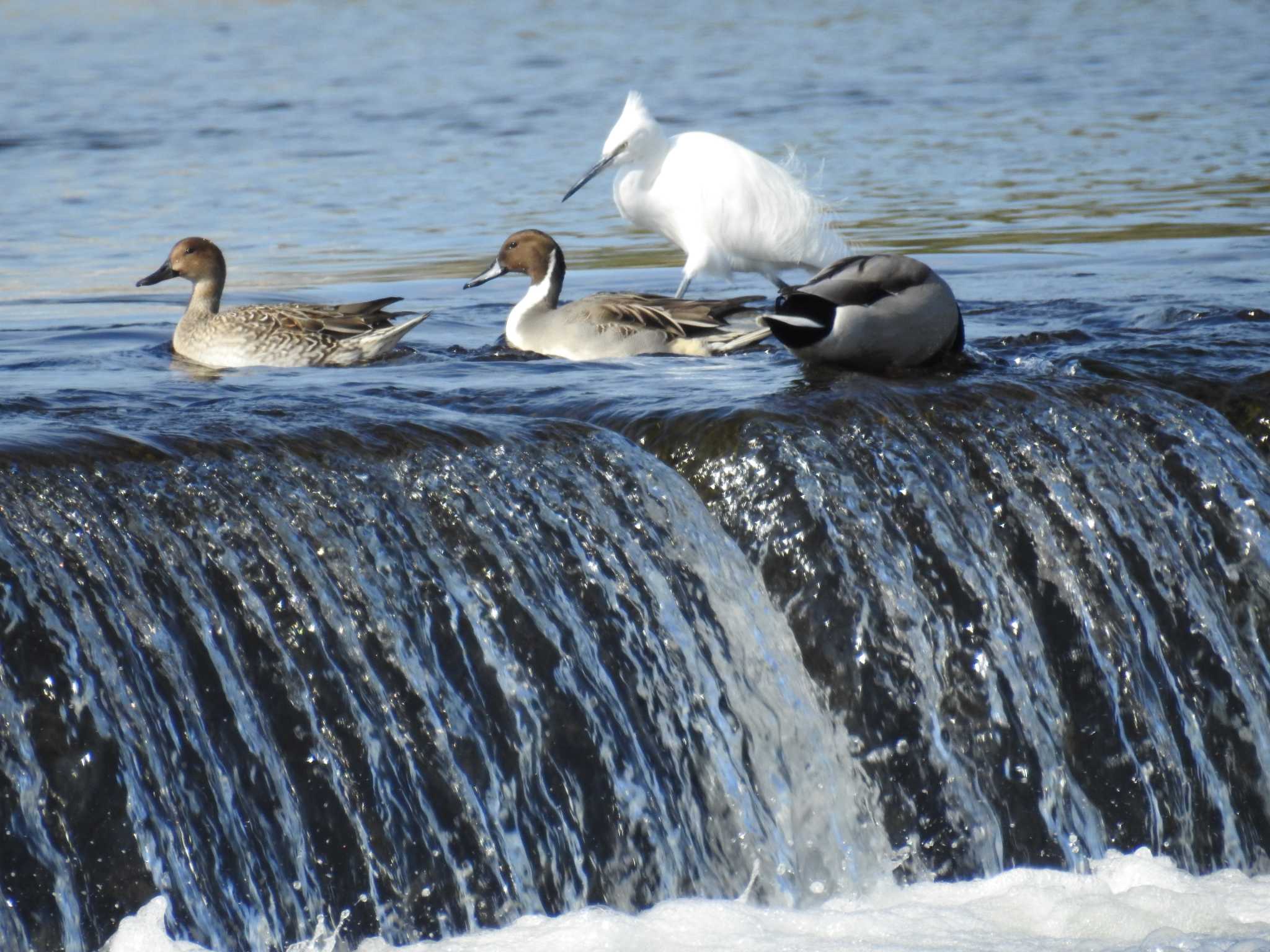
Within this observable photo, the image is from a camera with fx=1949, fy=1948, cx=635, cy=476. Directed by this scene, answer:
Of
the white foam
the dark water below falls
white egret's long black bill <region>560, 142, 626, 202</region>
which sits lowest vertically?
the white foam

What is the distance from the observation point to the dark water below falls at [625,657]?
4.23 metres

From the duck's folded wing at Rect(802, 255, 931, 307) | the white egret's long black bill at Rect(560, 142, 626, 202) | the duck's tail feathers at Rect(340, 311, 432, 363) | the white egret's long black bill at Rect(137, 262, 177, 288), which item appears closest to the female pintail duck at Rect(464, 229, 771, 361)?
the duck's tail feathers at Rect(340, 311, 432, 363)

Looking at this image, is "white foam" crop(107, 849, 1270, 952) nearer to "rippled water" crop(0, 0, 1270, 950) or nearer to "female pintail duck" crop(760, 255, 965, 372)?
"rippled water" crop(0, 0, 1270, 950)

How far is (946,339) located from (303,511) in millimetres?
2396

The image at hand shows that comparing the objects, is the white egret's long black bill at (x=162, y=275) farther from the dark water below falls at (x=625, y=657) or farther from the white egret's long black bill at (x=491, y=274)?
the dark water below falls at (x=625, y=657)

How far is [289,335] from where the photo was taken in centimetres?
820

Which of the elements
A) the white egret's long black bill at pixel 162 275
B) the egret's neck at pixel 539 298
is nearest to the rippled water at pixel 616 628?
the egret's neck at pixel 539 298

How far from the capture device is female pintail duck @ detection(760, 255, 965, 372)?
6.05 m

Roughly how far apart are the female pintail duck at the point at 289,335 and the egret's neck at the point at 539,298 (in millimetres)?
402

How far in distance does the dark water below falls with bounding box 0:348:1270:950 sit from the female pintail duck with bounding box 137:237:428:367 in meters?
2.36

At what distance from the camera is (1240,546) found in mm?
5574

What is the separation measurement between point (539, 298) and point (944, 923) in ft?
15.6

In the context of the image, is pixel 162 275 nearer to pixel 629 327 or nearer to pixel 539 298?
pixel 539 298

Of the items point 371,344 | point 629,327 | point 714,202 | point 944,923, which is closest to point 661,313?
point 629,327
